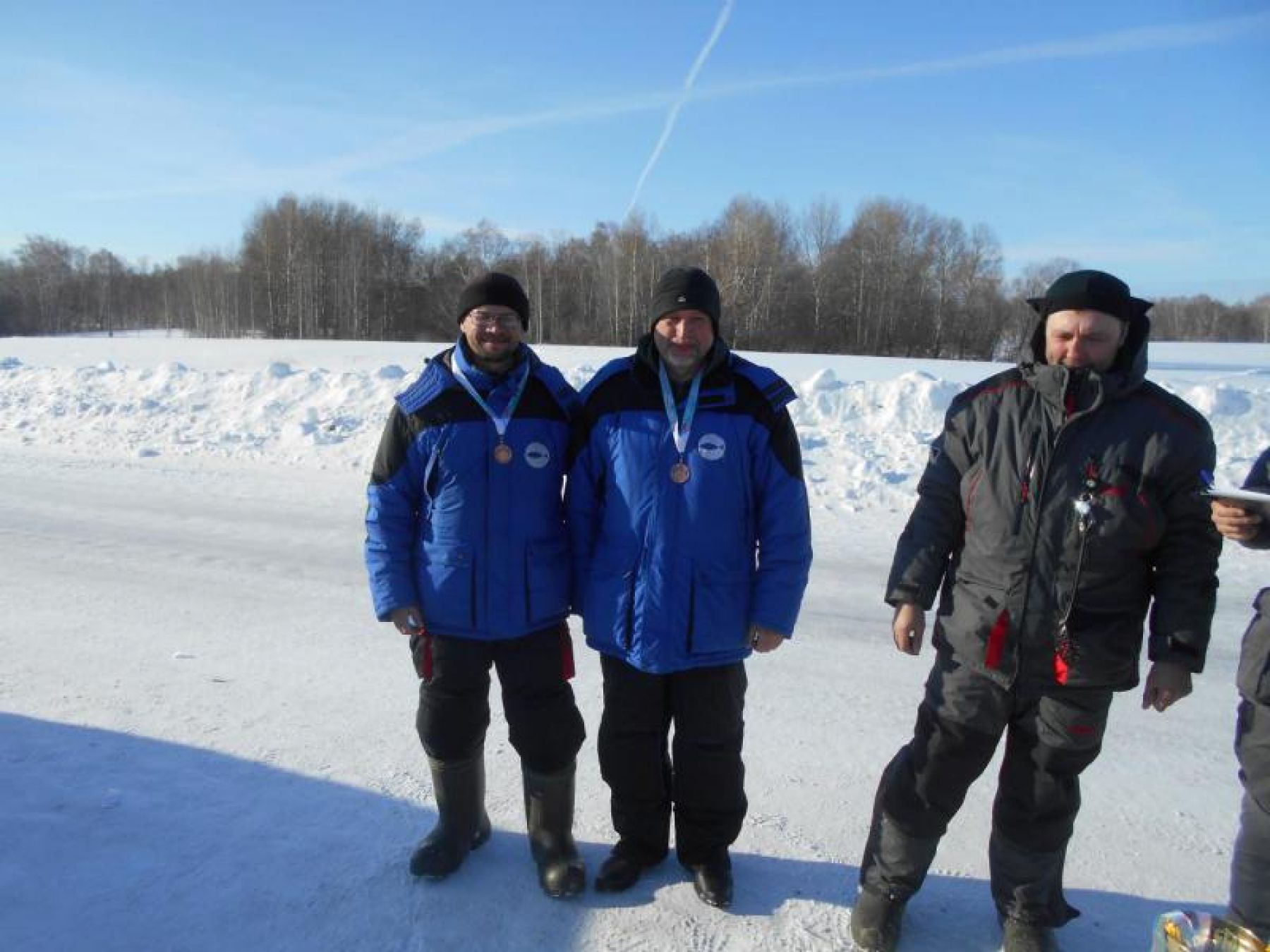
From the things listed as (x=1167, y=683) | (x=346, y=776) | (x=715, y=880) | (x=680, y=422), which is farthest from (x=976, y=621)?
(x=346, y=776)

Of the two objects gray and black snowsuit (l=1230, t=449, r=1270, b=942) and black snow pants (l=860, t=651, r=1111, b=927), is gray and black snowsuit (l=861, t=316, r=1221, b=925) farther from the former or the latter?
gray and black snowsuit (l=1230, t=449, r=1270, b=942)

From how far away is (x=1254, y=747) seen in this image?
6.81ft

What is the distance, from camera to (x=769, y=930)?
249 centimetres

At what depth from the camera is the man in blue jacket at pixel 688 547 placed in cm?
250

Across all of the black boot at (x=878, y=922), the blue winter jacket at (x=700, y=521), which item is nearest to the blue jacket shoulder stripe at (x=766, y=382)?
the blue winter jacket at (x=700, y=521)

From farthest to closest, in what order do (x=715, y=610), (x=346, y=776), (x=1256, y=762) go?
1. (x=346, y=776)
2. (x=715, y=610)
3. (x=1256, y=762)

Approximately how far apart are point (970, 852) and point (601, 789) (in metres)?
1.40

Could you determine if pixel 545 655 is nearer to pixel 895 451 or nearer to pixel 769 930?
pixel 769 930

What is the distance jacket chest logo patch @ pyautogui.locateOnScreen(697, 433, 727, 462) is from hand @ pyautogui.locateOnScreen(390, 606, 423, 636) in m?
1.09

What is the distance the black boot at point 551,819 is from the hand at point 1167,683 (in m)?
1.82

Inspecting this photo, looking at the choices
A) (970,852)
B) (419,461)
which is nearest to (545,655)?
(419,461)

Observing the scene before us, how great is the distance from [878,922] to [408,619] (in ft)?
5.80

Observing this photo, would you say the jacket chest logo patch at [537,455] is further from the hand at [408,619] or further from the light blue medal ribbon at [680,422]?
the hand at [408,619]

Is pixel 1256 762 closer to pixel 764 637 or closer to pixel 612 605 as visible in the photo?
pixel 764 637
